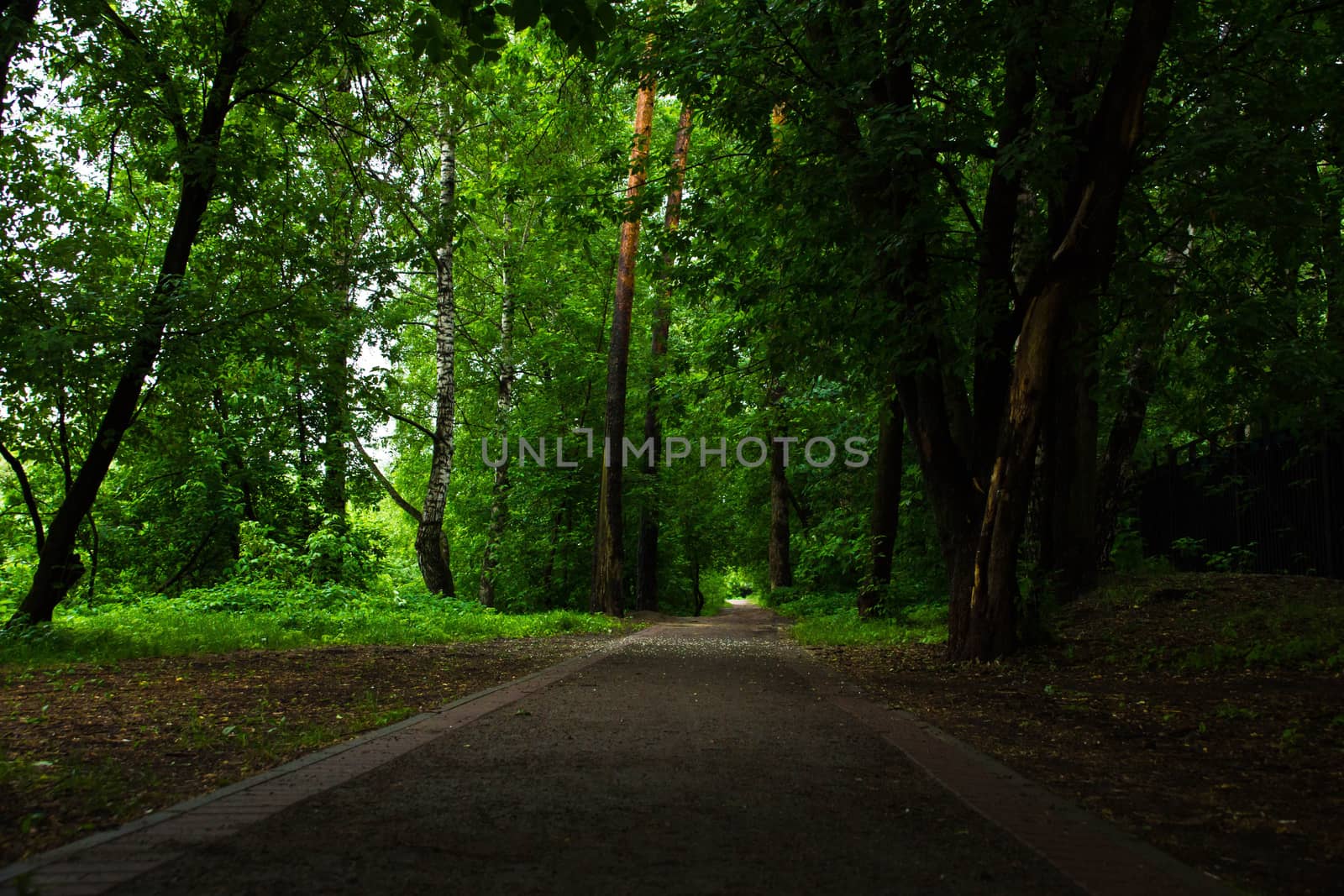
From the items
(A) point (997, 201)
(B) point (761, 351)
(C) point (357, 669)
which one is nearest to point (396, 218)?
(B) point (761, 351)

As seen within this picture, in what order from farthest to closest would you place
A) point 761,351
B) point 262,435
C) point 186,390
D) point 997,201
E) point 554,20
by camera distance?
point 262,435
point 761,351
point 186,390
point 997,201
point 554,20

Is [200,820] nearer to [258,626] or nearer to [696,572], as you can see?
[258,626]

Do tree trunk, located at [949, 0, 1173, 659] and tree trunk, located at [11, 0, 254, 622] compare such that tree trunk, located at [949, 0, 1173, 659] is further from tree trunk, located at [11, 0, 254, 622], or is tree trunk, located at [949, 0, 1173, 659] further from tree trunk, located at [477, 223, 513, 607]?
tree trunk, located at [477, 223, 513, 607]

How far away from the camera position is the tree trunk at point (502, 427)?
25.7 metres

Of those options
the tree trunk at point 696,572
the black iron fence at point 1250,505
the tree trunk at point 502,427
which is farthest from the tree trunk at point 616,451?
the tree trunk at point 696,572

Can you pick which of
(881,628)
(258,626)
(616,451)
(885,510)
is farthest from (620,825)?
(616,451)

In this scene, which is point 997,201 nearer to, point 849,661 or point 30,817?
point 849,661

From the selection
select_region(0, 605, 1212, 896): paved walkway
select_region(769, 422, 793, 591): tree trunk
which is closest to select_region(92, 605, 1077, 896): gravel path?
select_region(0, 605, 1212, 896): paved walkway

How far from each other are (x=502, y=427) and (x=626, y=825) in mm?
23435

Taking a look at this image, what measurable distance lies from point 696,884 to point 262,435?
63.2 ft

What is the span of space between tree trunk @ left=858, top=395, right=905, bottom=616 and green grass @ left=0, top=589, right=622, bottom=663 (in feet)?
17.4

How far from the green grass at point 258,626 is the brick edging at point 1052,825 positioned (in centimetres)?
822

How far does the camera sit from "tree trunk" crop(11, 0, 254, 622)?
33.0 feet

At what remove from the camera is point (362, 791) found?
4145 millimetres
